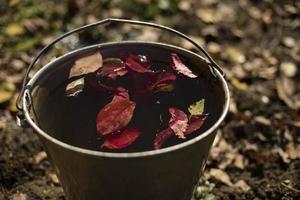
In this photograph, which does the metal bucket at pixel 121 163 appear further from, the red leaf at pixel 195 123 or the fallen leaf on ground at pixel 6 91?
the fallen leaf on ground at pixel 6 91

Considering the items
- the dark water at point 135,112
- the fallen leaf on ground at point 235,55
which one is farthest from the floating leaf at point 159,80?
the fallen leaf on ground at point 235,55

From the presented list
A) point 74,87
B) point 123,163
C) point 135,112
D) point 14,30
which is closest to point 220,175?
point 135,112

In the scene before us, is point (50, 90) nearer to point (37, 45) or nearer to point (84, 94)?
point (84, 94)

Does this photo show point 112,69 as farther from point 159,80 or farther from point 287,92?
point 287,92

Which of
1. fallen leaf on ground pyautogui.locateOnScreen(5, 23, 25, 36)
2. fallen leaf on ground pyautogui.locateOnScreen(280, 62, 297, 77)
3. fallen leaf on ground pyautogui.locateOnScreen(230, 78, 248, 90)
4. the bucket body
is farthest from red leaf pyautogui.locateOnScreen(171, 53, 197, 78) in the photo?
fallen leaf on ground pyautogui.locateOnScreen(5, 23, 25, 36)

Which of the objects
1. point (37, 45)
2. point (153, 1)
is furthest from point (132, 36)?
point (37, 45)
